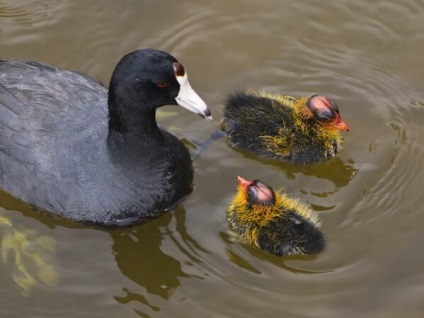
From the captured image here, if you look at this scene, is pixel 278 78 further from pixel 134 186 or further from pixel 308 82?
pixel 134 186

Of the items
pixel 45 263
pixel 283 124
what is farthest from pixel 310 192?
pixel 45 263

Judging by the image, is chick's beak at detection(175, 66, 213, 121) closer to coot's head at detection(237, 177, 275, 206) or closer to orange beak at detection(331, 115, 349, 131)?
coot's head at detection(237, 177, 275, 206)

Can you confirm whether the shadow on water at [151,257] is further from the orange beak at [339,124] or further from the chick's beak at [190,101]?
the orange beak at [339,124]

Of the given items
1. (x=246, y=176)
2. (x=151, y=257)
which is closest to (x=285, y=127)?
(x=246, y=176)

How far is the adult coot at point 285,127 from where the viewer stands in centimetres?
566

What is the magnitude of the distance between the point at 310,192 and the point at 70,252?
5.60 ft

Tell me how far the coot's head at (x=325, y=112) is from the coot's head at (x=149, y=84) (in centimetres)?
89

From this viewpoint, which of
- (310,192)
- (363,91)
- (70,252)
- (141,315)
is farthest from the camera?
(363,91)

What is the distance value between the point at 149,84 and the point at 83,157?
749 millimetres

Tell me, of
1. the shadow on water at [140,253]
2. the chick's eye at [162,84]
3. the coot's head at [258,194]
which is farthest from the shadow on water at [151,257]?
the chick's eye at [162,84]

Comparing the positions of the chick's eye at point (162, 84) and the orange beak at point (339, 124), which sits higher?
the chick's eye at point (162, 84)

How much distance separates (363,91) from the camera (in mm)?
6387

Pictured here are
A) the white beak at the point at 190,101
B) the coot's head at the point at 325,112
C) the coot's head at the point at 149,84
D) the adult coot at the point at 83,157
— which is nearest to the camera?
the coot's head at the point at 149,84

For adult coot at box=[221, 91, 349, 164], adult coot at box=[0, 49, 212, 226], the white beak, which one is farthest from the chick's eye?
adult coot at box=[221, 91, 349, 164]
